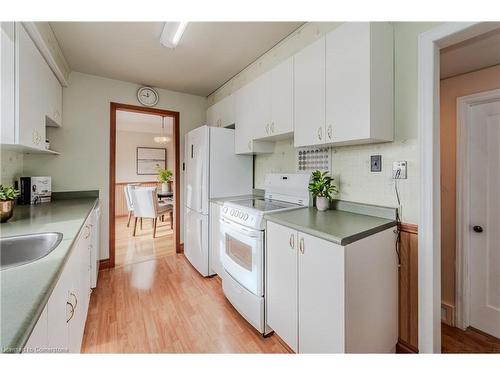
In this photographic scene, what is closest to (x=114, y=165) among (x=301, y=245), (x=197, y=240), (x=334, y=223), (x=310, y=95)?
(x=197, y=240)

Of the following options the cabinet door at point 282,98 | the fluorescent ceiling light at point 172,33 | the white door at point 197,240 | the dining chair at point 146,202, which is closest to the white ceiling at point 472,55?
the cabinet door at point 282,98

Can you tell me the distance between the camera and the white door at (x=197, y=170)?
2525 millimetres

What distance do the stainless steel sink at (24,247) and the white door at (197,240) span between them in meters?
1.47

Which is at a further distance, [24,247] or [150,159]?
[150,159]

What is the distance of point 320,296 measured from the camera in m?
1.23

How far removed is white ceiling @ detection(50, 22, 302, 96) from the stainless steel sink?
1715mm

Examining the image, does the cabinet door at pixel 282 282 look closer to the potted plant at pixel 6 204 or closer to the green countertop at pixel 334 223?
the green countertop at pixel 334 223

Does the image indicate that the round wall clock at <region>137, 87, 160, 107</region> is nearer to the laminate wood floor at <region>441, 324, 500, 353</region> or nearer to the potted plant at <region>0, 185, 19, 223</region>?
the potted plant at <region>0, 185, 19, 223</region>

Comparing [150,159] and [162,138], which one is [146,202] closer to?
[162,138]

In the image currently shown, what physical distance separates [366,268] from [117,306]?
2.09m

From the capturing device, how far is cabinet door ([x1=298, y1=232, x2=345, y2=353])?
114 cm

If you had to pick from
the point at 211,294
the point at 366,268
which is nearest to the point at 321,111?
the point at 366,268

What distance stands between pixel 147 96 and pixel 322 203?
271 centimetres
